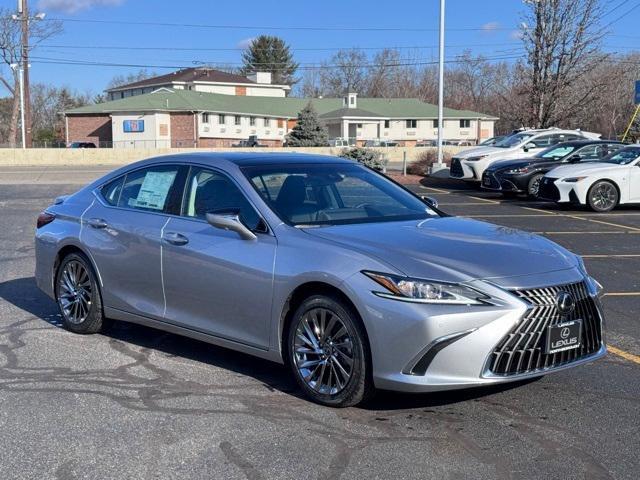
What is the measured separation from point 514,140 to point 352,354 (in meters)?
21.5

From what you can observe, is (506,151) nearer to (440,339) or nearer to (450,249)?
(450,249)

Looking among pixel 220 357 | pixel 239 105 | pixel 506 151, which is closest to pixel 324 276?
pixel 220 357

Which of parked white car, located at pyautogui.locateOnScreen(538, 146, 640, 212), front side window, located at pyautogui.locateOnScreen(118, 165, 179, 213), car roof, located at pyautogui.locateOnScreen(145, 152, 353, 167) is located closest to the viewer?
car roof, located at pyautogui.locateOnScreen(145, 152, 353, 167)

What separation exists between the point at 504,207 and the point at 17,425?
53.0ft

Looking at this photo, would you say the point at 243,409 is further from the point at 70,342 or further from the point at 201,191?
the point at 70,342

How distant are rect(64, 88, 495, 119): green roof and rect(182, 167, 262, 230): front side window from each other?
59215mm

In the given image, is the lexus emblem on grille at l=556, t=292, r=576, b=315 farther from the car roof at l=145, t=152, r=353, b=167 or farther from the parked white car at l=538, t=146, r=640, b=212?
the parked white car at l=538, t=146, r=640, b=212

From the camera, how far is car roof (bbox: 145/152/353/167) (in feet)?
19.2

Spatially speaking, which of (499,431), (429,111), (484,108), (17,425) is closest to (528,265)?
(499,431)

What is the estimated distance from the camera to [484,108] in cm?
9825

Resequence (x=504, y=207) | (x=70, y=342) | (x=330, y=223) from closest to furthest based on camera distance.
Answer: (x=330, y=223) → (x=70, y=342) → (x=504, y=207)

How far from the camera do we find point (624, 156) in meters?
17.8

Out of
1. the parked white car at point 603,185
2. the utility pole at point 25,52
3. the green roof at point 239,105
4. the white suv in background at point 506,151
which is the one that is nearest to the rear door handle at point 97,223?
the parked white car at point 603,185

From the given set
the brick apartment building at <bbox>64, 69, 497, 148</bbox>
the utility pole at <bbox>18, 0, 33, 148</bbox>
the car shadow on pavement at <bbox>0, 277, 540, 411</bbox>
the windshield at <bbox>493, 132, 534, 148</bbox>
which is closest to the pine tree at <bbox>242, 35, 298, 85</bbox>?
the brick apartment building at <bbox>64, 69, 497, 148</bbox>
